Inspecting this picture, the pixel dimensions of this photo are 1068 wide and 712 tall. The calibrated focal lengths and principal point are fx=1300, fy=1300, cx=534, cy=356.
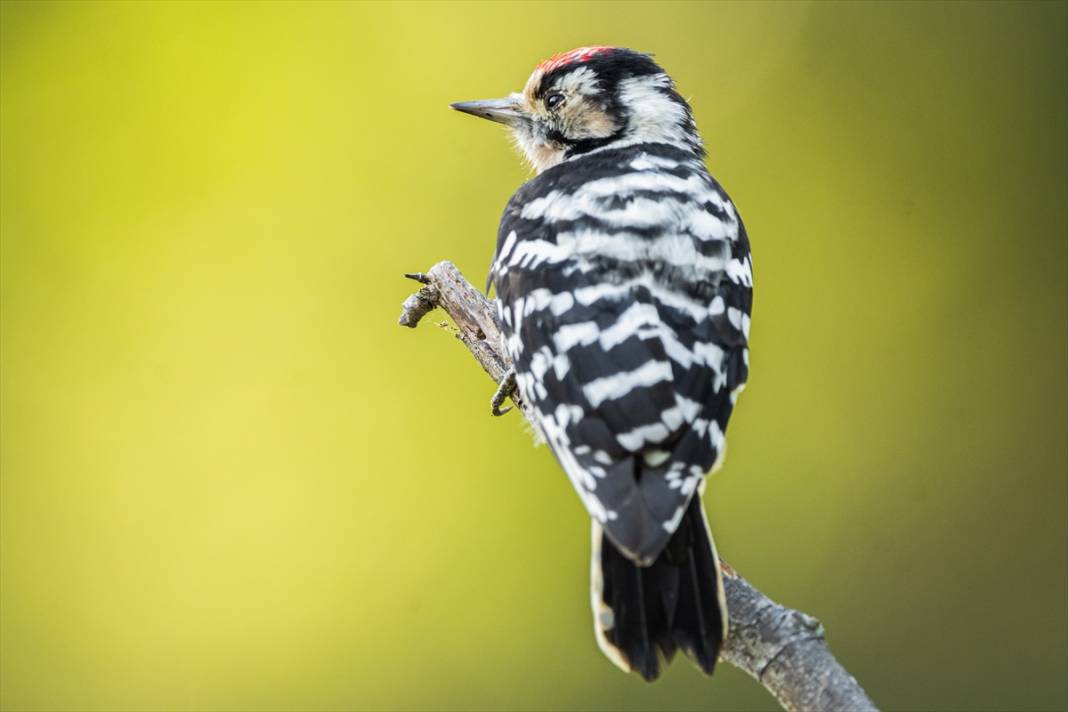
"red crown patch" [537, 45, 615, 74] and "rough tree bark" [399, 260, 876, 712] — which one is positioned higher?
"red crown patch" [537, 45, 615, 74]

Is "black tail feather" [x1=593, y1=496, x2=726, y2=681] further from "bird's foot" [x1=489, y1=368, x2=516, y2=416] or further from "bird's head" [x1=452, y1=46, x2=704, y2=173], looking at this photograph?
"bird's head" [x1=452, y1=46, x2=704, y2=173]

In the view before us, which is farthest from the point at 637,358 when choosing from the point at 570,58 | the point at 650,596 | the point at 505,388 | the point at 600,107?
the point at 570,58

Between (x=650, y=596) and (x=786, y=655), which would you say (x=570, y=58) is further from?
(x=786, y=655)

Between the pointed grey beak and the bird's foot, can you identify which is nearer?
the bird's foot

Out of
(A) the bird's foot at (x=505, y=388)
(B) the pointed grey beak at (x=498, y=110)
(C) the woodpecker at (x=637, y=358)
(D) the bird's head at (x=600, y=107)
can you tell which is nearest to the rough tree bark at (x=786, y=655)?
(C) the woodpecker at (x=637, y=358)

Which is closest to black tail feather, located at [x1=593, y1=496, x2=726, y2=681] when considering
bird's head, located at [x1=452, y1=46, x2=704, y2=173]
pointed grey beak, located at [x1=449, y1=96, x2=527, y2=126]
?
bird's head, located at [x1=452, y1=46, x2=704, y2=173]

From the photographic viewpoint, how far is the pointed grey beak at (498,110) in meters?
3.67

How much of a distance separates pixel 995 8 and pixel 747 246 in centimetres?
317

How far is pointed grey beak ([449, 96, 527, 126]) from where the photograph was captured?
145 inches

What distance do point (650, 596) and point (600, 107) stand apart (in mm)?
1537

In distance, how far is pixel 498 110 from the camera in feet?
12.2

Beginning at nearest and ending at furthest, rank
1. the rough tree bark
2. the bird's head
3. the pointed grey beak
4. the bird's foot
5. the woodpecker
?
1. the rough tree bark
2. the woodpecker
3. the bird's foot
4. the bird's head
5. the pointed grey beak

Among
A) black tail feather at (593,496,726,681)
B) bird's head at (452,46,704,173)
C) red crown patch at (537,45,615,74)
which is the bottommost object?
black tail feather at (593,496,726,681)

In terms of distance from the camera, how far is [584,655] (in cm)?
488
